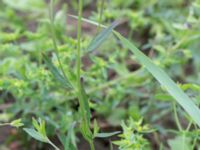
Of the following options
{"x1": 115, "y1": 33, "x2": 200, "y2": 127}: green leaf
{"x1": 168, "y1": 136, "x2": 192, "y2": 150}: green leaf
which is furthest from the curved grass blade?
{"x1": 168, "y1": 136, "x2": 192, "y2": 150}: green leaf

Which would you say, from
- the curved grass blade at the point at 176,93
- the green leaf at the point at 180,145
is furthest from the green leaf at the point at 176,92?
the green leaf at the point at 180,145

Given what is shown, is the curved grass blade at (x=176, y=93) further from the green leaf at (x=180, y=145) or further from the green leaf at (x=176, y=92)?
the green leaf at (x=180, y=145)

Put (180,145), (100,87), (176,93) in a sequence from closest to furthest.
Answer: (176,93), (180,145), (100,87)

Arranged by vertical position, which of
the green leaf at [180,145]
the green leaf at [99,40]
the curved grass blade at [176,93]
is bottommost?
the green leaf at [180,145]

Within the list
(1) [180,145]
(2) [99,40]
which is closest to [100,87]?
(1) [180,145]

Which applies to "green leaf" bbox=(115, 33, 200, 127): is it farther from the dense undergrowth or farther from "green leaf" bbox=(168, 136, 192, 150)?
"green leaf" bbox=(168, 136, 192, 150)

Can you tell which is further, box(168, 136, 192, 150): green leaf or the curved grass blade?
box(168, 136, 192, 150): green leaf

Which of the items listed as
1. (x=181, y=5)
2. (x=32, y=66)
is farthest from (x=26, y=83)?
(x=181, y=5)

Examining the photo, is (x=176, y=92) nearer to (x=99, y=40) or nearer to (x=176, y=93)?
(x=176, y=93)

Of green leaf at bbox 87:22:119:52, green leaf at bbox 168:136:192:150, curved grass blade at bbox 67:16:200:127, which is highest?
green leaf at bbox 87:22:119:52
